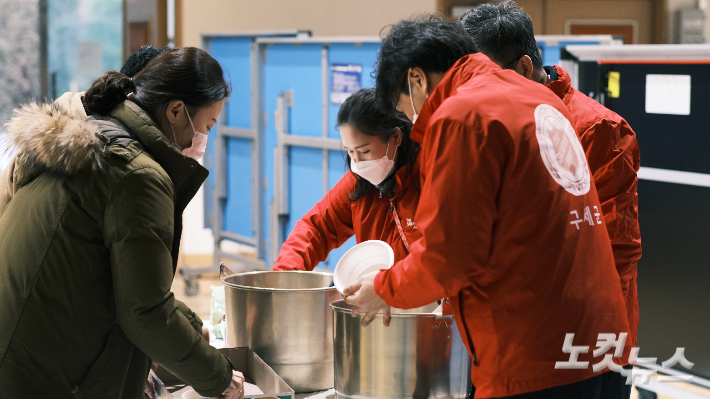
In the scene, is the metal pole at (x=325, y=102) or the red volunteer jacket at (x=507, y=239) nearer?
the red volunteer jacket at (x=507, y=239)

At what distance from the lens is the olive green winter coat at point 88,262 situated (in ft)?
4.06

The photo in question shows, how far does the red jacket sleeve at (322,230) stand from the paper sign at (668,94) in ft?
5.26

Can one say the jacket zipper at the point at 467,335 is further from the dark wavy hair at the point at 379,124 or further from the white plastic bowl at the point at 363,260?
the dark wavy hair at the point at 379,124

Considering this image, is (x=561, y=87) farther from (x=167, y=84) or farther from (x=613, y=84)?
(x=613, y=84)

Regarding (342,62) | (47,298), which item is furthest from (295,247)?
(342,62)

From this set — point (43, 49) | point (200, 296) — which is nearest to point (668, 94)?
point (200, 296)

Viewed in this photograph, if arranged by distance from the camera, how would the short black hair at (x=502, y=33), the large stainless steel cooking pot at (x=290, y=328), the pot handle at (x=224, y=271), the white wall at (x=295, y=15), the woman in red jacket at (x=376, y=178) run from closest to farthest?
the large stainless steel cooking pot at (x=290, y=328) < the short black hair at (x=502, y=33) < the pot handle at (x=224, y=271) < the woman in red jacket at (x=376, y=178) < the white wall at (x=295, y=15)

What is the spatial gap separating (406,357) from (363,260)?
0.29 m

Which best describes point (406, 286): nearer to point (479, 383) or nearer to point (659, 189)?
point (479, 383)

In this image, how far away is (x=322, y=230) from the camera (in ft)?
7.18

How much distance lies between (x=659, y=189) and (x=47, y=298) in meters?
2.55

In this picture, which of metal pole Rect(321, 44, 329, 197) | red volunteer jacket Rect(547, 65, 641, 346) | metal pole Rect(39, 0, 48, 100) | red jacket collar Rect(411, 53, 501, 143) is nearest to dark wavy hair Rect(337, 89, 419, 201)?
red volunteer jacket Rect(547, 65, 641, 346)

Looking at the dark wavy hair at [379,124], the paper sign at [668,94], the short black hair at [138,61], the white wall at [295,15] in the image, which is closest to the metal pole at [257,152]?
the white wall at [295,15]

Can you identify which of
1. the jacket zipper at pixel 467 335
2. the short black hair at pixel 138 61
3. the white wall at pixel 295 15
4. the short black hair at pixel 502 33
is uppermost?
the white wall at pixel 295 15
